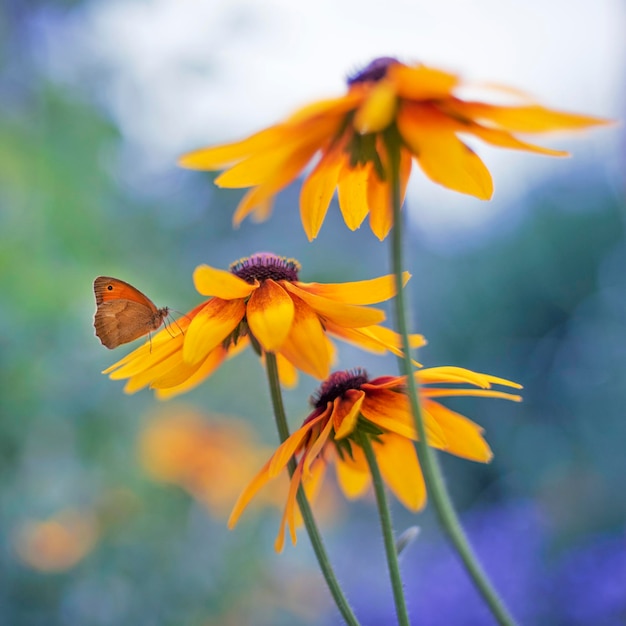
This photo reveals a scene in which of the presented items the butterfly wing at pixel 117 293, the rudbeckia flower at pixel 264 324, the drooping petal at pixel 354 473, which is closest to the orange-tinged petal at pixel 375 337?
the rudbeckia flower at pixel 264 324

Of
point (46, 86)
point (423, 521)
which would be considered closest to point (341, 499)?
point (423, 521)

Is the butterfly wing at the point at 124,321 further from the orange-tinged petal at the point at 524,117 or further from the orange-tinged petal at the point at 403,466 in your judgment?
the orange-tinged petal at the point at 524,117

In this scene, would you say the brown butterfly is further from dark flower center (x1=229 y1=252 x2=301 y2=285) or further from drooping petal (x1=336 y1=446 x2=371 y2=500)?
drooping petal (x1=336 y1=446 x2=371 y2=500)

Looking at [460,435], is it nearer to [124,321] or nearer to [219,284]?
[219,284]

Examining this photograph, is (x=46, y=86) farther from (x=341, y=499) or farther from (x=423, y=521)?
(x=423, y=521)

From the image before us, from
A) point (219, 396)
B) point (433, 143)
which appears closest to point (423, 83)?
point (433, 143)

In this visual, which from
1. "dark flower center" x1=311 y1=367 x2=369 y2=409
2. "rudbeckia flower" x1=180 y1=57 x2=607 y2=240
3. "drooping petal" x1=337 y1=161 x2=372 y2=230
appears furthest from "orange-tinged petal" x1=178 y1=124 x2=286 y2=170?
"dark flower center" x1=311 y1=367 x2=369 y2=409

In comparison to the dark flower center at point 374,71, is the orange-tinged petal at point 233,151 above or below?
below
